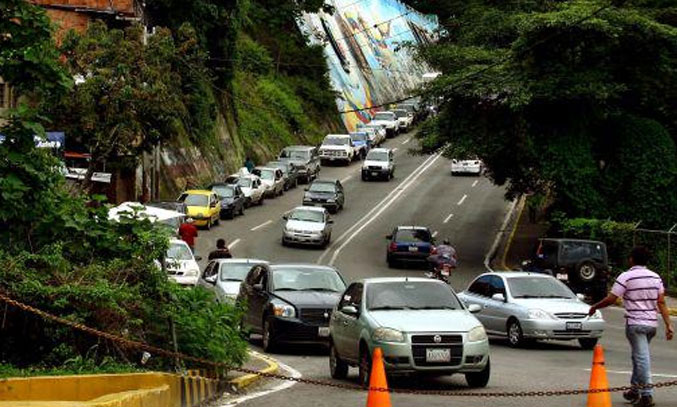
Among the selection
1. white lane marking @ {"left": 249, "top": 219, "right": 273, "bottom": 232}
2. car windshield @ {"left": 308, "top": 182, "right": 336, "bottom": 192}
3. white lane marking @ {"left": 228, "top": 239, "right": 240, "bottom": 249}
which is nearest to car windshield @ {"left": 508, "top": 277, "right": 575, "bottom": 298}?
white lane marking @ {"left": 228, "top": 239, "right": 240, "bottom": 249}

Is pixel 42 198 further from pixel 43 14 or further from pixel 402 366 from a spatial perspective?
pixel 402 366

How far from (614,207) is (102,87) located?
19.3 metres

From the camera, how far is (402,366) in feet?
54.8

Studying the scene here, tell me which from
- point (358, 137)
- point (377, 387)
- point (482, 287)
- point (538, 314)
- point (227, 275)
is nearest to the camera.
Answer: point (377, 387)

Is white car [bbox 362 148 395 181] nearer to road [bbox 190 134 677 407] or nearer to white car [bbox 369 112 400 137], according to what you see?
road [bbox 190 134 677 407]

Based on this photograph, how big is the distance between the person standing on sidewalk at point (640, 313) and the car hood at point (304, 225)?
36604mm

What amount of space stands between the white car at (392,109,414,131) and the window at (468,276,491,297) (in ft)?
258

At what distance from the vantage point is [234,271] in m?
29.5

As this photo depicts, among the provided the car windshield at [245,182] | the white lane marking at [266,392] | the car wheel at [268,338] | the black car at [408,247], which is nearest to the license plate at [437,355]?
the white lane marking at [266,392]

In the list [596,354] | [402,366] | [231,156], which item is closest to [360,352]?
[402,366]

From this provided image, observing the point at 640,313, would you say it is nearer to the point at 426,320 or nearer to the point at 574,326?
the point at 426,320

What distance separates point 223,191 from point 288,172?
13.6 meters

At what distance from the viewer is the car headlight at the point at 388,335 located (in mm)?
16812

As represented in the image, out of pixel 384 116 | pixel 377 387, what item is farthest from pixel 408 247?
pixel 384 116
